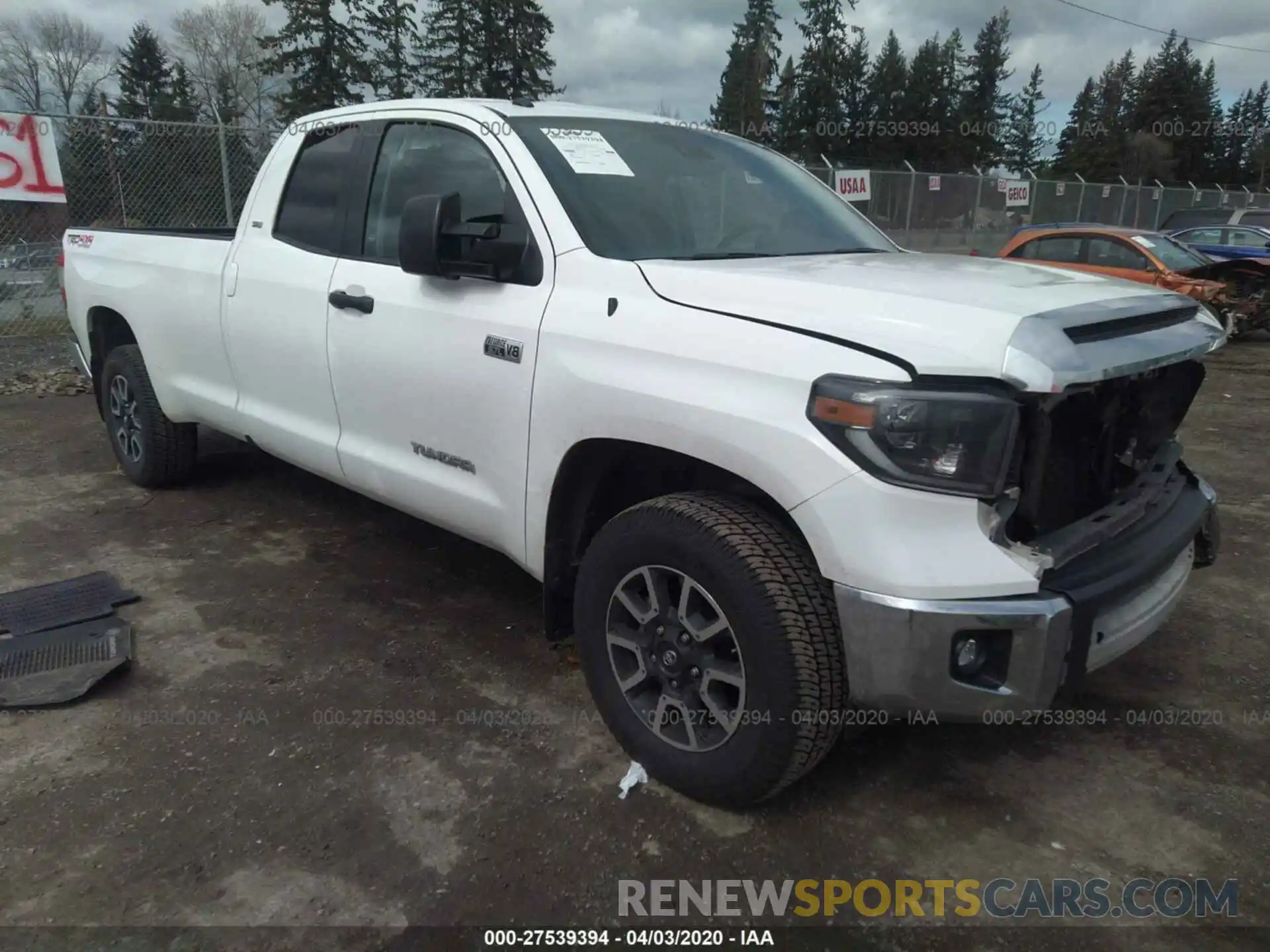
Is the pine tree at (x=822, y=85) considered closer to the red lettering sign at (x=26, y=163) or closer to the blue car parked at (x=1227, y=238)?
the blue car parked at (x=1227, y=238)

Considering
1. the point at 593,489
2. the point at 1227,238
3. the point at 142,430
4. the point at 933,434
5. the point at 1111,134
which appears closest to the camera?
the point at 933,434

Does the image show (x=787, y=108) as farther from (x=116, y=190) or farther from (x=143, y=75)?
(x=116, y=190)

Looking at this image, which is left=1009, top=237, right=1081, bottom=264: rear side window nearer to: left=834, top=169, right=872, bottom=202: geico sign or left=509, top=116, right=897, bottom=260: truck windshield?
left=834, top=169, right=872, bottom=202: geico sign

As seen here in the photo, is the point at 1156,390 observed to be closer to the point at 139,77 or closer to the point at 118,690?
the point at 118,690

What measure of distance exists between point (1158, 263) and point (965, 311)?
33.0 feet

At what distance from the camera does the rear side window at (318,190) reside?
3.79 meters

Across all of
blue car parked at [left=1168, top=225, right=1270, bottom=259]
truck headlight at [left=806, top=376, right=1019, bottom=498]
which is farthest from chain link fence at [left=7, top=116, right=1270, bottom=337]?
blue car parked at [left=1168, top=225, right=1270, bottom=259]

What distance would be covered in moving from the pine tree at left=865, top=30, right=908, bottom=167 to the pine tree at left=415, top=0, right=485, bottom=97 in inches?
935

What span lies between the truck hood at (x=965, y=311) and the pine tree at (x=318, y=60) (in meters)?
36.8

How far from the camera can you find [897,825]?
2600 millimetres

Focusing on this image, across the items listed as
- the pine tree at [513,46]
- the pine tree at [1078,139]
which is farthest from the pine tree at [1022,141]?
the pine tree at [513,46]

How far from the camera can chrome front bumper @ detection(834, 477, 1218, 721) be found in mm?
2119

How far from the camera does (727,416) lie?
2.33 metres

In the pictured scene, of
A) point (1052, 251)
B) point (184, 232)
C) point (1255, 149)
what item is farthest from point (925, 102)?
point (184, 232)
